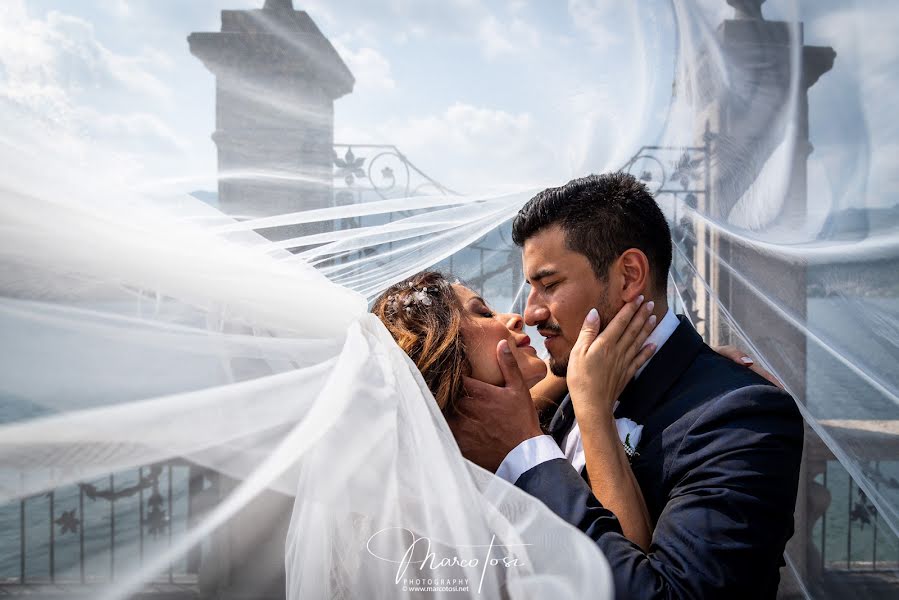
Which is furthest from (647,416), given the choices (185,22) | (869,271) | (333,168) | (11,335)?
(185,22)

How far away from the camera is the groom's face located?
1920 mm

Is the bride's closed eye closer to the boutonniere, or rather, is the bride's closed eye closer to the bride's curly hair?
the bride's curly hair

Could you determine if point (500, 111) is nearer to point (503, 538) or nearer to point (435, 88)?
point (435, 88)

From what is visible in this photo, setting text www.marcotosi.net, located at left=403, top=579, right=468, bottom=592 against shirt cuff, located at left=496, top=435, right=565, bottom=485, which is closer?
text www.marcotosi.net, located at left=403, top=579, right=468, bottom=592

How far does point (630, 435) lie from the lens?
1716mm

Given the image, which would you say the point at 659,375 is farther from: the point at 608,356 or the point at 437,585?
the point at 437,585

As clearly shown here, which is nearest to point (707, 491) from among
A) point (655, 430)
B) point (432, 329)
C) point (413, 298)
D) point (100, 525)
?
point (655, 430)

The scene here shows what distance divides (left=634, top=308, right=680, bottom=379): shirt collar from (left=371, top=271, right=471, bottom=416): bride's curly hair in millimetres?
559

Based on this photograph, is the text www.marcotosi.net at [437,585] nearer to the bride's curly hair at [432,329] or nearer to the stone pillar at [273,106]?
the bride's curly hair at [432,329]

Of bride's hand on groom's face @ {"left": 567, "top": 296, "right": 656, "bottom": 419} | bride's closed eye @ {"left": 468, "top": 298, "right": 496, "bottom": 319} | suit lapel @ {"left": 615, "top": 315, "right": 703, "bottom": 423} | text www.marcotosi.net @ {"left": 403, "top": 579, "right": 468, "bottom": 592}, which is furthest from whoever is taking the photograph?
bride's closed eye @ {"left": 468, "top": 298, "right": 496, "bottom": 319}

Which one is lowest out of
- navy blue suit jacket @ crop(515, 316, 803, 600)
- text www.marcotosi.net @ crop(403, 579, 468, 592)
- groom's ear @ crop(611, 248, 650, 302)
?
text www.marcotosi.net @ crop(403, 579, 468, 592)

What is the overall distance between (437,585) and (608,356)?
2.63 feet

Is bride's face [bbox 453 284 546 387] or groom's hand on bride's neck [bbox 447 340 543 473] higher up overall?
bride's face [bbox 453 284 546 387]

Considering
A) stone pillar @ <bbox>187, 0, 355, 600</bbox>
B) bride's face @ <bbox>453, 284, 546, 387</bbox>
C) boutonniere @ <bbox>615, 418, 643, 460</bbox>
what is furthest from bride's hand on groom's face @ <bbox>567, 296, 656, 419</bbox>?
stone pillar @ <bbox>187, 0, 355, 600</bbox>
